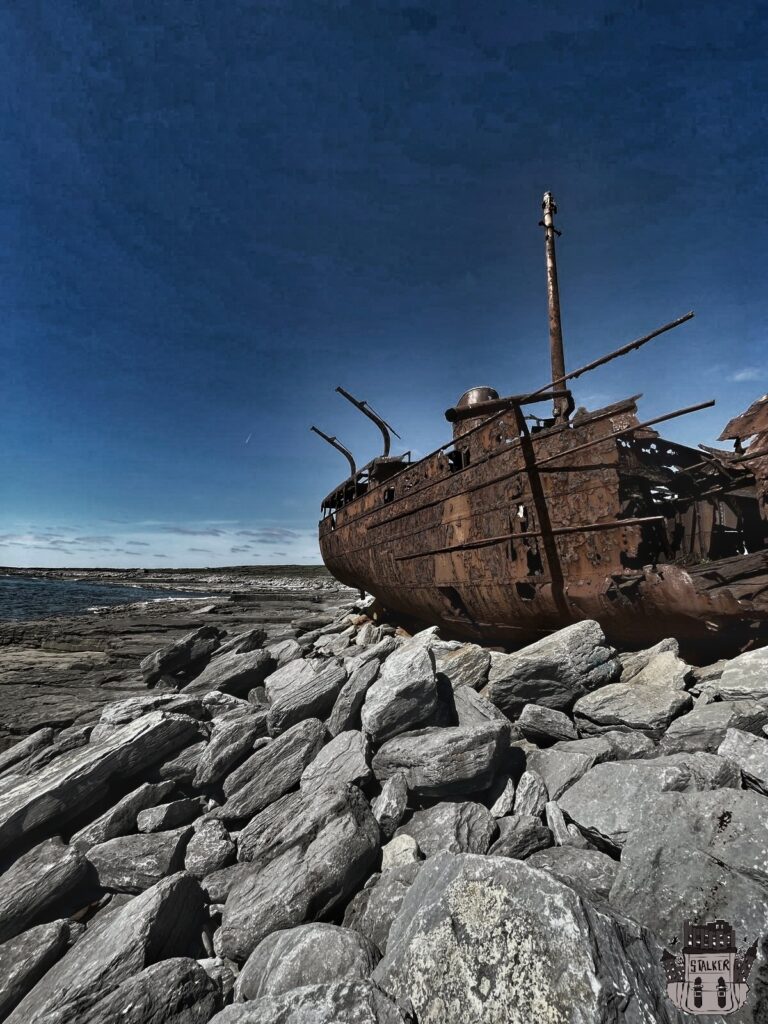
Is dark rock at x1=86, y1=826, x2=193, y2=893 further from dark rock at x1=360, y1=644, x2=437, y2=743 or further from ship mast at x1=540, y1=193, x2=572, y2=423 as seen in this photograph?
ship mast at x1=540, y1=193, x2=572, y2=423

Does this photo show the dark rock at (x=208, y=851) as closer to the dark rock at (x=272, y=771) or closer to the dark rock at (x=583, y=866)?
the dark rock at (x=272, y=771)

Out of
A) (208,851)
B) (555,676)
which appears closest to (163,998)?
(208,851)

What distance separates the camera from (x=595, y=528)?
19.5 feet

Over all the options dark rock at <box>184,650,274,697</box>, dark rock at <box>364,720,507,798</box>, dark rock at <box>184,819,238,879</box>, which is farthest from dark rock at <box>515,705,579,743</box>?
dark rock at <box>184,650,274,697</box>

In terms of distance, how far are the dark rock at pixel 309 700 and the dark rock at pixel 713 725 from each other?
4.02 meters

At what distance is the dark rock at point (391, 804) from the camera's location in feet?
12.7

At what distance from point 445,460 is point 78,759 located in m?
7.49

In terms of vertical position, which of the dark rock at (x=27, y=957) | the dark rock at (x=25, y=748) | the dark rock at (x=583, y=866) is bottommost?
the dark rock at (x=27, y=957)

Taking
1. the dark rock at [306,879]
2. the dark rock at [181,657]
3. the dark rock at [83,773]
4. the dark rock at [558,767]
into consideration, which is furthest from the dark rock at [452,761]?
the dark rock at [181,657]

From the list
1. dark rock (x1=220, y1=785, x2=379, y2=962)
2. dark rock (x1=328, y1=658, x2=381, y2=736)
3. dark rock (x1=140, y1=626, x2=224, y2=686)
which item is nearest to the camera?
dark rock (x1=220, y1=785, x2=379, y2=962)

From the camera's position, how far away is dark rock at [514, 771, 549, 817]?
373cm

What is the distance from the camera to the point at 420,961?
88.6 inches

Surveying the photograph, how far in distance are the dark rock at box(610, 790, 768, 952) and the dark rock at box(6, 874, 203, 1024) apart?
3.09m

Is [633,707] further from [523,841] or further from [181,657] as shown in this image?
[181,657]
